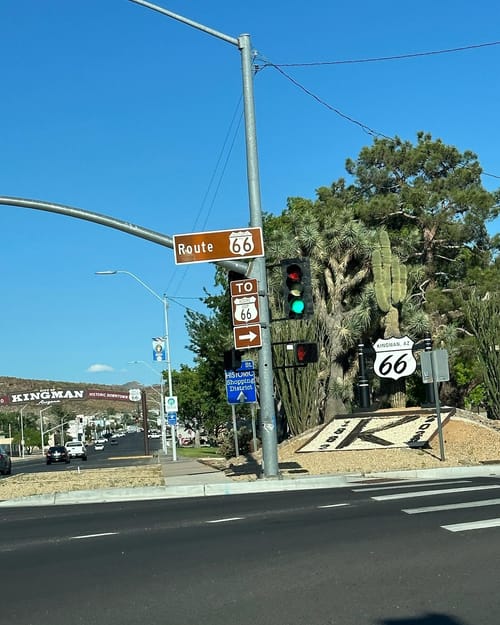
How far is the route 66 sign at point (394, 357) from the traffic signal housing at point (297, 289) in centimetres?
1433

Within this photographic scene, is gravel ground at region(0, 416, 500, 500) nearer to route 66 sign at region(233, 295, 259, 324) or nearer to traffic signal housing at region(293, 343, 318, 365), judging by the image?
traffic signal housing at region(293, 343, 318, 365)

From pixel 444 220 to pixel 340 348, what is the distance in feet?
41.7

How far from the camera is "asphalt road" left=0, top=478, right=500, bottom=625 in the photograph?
23.4 ft

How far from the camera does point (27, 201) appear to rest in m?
18.7

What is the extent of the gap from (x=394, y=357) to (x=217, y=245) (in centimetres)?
1489

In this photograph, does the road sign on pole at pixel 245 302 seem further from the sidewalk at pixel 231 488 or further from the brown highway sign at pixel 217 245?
the sidewalk at pixel 231 488

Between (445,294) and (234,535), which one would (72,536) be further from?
(445,294)

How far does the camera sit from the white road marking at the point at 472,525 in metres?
10.6

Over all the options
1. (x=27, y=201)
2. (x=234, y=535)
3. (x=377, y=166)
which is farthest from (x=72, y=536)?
(x=377, y=166)

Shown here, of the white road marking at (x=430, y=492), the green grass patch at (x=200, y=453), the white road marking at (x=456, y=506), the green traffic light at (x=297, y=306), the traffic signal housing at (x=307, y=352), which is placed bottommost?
the green grass patch at (x=200, y=453)

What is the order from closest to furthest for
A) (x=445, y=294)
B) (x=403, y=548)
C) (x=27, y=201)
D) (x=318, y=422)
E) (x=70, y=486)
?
(x=403, y=548) → (x=27, y=201) → (x=70, y=486) → (x=318, y=422) → (x=445, y=294)

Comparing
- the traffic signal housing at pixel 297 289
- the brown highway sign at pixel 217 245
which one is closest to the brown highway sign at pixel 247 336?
the traffic signal housing at pixel 297 289

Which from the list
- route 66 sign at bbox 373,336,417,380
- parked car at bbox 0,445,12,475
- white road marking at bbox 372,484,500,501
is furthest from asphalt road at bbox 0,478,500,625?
parked car at bbox 0,445,12,475

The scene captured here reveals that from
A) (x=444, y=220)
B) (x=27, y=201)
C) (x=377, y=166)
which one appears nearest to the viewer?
(x=27, y=201)
